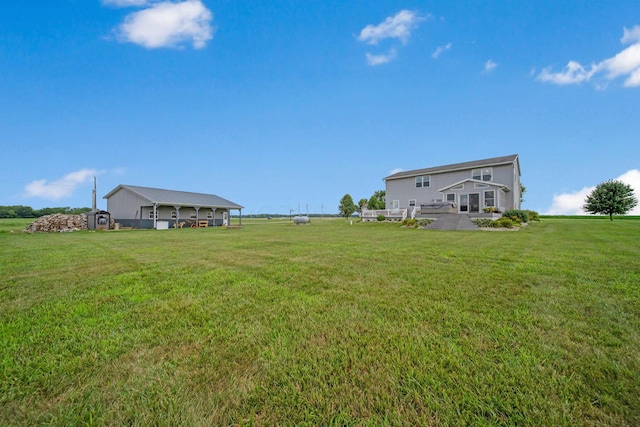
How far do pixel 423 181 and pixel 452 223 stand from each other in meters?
10.9

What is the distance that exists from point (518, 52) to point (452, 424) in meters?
27.1

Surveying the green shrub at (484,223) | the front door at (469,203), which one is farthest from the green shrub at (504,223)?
the front door at (469,203)

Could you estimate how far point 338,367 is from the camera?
79.7 inches

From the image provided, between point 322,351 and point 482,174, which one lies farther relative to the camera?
point 482,174

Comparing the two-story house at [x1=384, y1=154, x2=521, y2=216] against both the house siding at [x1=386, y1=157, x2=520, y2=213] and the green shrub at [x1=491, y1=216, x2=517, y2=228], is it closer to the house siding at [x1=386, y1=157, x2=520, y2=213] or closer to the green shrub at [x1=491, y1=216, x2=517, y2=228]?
the house siding at [x1=386, y1=157, x2=520, y2=213]

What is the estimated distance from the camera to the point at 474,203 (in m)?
23.6

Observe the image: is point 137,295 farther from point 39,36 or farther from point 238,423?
point 39,36

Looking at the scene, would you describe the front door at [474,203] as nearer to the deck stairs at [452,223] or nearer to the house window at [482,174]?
the house window at [482,174]

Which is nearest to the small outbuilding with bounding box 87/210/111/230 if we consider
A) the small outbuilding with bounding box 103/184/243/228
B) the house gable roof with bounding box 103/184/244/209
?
the small outbuilding with bounding box 103/184/243/228

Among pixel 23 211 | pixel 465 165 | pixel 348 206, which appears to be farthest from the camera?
pixel 348 206

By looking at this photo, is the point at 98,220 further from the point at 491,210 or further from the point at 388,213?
the point at 491,210

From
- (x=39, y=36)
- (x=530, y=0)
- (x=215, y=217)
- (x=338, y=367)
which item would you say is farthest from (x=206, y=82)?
(x=338, y=367)

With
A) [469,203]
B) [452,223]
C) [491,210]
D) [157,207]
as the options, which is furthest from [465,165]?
[157,207]

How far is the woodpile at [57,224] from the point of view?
2080 cm
